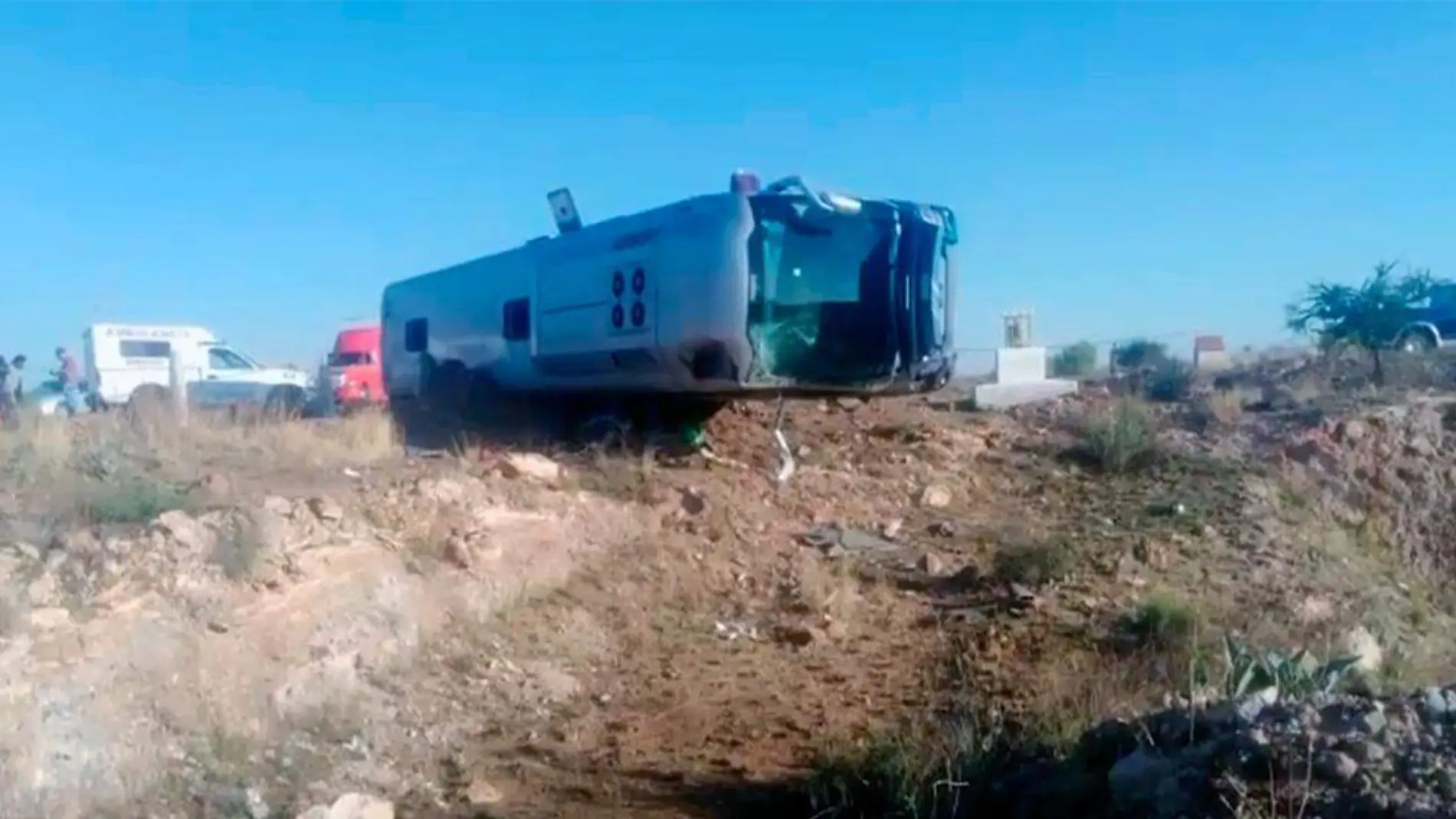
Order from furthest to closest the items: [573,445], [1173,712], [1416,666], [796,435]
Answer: [796,435] < [573,445] < [1416,666] < [1173,712]

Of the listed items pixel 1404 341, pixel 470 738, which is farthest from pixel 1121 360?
pixel 470 738

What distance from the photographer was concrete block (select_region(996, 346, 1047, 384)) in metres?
19.6

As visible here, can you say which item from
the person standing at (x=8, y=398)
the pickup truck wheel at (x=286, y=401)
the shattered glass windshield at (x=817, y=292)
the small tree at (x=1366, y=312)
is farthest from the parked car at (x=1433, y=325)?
the person standing at (x=8, y=398)

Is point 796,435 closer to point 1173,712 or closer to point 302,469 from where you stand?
point 302,469

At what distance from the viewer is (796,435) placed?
1481cm

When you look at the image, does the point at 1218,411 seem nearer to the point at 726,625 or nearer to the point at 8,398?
the point at 726,625

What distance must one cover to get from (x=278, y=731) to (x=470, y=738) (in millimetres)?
1216

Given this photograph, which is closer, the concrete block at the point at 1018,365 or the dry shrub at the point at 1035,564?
the dry shrub at the point at 1035,564

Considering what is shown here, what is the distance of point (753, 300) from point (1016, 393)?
802cm

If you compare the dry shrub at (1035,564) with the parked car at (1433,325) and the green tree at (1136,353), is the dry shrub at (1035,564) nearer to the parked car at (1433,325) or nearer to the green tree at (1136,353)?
the parked car at (1433,325)

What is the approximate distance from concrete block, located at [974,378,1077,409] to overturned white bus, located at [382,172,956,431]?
5.26 metres

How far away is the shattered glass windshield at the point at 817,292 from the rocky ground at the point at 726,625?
1367 millimetres

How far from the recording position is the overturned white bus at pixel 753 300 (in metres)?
11.6

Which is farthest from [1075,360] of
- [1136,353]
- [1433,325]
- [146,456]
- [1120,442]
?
[146,456]
